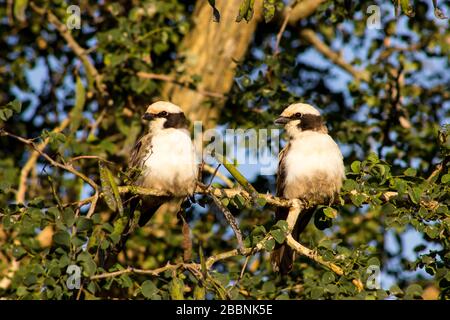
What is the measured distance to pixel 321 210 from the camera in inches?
231

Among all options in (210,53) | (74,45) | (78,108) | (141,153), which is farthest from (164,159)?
(210,53)

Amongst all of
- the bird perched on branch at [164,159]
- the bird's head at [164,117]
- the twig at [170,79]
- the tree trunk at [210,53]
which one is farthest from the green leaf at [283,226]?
the tree trunk at [210,53]

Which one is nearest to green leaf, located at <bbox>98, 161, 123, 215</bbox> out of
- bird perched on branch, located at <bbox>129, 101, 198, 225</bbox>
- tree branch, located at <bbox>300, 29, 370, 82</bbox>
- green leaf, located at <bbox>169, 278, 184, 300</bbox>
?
green leaf, located at <bbox>169, 278, 184, 300</bbox>

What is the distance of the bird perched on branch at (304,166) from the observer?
6180mm

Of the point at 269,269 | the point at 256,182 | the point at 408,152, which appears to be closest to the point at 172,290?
the point at 269,269

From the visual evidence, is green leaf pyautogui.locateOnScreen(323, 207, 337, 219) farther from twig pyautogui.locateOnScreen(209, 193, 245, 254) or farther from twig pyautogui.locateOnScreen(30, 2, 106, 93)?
twig pyautogui.locateOnScreen(30, 2, 106, 93)

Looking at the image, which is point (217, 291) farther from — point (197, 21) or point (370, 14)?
point (197, 21)

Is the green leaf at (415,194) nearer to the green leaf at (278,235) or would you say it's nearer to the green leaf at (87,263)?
the green leaf at (278,235)

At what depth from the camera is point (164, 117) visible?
6684mm

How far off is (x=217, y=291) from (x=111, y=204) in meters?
0.88

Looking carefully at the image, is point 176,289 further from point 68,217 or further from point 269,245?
point 68,217

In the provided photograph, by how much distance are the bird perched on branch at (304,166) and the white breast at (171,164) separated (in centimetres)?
80

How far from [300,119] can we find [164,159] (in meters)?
1.22

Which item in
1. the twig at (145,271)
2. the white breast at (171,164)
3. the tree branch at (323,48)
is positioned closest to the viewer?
the twig at (145,271)
